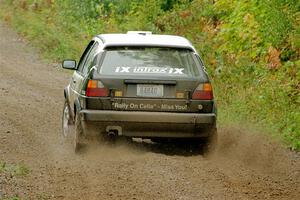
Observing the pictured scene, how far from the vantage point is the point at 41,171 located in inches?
365

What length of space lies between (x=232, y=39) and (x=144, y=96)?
833cm

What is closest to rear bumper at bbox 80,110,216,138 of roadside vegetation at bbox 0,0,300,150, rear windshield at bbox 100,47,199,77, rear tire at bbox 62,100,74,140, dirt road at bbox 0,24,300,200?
dirt road at bbox 0,24,300,200

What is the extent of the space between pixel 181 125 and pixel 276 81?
513cm

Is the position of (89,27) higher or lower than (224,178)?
lower

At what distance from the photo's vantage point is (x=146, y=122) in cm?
995

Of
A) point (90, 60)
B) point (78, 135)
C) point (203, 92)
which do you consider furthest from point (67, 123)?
point (203, 92)

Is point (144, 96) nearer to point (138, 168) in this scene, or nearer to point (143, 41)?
point (143, 41)

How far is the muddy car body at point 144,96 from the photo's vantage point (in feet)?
32.7

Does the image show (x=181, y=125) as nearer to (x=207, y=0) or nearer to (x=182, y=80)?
(x=182, y=80)

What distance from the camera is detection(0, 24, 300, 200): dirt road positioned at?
8188 millimetres

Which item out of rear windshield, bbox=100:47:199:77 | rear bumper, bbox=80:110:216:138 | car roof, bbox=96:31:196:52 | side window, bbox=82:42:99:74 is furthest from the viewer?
side window, bbox=82:42:99:74

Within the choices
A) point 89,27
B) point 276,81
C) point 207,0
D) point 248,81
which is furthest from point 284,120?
point 89,27

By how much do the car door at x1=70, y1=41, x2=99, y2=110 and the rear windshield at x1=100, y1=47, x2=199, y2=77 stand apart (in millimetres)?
562

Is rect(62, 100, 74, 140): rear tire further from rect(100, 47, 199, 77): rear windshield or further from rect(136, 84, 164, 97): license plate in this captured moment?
rect(136, 84, 164, 97): license plate
